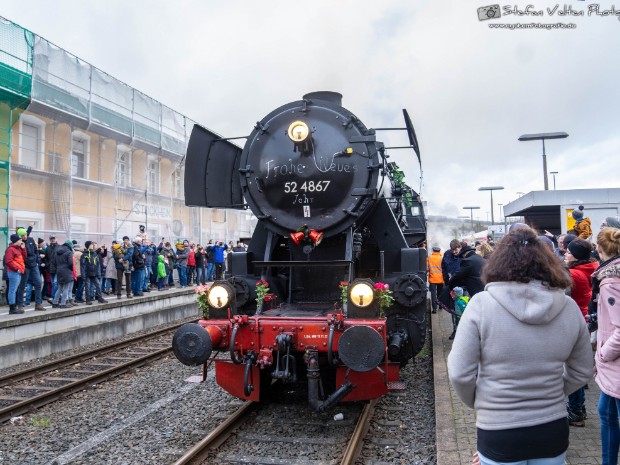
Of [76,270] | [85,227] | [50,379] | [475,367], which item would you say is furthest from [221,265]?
[475,367]

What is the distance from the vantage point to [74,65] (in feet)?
47.0

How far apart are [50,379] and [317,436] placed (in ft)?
14.6

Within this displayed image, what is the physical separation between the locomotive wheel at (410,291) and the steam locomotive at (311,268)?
1 centimetres

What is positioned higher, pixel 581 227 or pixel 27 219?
pixel 27 219

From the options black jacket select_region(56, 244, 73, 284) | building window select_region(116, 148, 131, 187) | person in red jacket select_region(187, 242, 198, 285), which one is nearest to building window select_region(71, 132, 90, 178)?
building window select_region(116, 148, 131, 187)

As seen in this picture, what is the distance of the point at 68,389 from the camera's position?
623 centimetres

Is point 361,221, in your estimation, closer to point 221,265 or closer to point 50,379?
point 50,379

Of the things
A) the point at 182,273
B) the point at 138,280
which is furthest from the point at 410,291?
the point at 182,273

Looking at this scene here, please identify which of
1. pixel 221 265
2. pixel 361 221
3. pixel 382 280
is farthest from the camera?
pixel 221 265

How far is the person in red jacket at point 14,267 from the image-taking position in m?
8.84

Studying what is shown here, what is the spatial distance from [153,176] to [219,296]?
15148mm

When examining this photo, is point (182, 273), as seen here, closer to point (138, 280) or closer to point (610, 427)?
point (138, 280)

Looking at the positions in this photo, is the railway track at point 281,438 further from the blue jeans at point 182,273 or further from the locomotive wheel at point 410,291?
the blue jeans at point 182,273

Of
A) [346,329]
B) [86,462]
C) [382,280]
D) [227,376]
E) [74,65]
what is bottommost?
[86,462]
